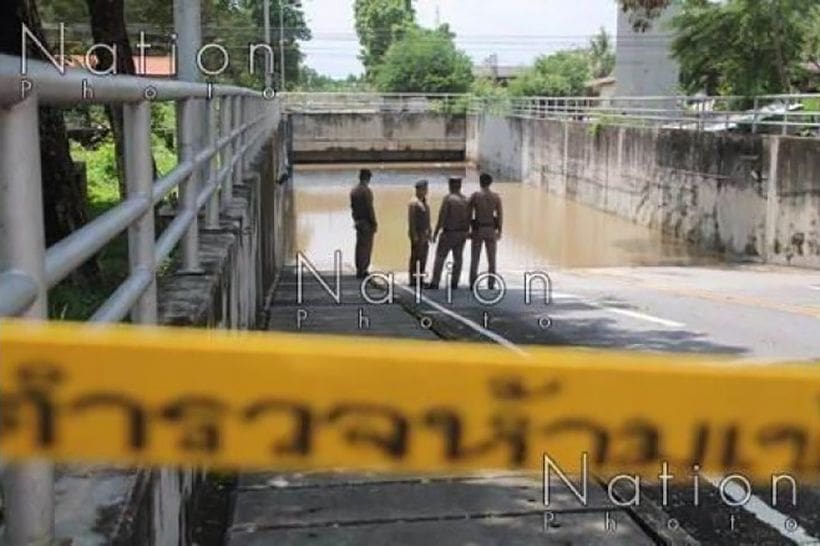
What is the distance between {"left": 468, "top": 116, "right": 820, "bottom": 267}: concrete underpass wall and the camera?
1955cm

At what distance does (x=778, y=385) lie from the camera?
112cm

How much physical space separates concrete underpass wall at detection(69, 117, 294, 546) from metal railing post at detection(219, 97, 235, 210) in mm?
109

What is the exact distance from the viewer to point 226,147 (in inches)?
289

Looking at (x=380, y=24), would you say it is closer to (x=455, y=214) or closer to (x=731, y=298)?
(x=455, y=214)

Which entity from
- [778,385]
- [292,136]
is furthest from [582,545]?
[292,136]

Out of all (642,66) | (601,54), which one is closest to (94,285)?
(642,66)

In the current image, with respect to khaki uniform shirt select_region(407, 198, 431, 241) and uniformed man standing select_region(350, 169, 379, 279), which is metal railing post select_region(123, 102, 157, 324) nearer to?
khaki uniform shirt select_region(407, 198, 431, 241)

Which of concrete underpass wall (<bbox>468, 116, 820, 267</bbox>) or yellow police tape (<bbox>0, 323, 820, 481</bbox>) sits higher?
yellow police tape (<bbox>0, 323, 820, 481</bbox>)

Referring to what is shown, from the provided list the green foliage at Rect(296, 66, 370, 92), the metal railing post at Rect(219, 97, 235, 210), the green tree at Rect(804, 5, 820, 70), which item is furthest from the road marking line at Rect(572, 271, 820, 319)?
the green foliage at Rect(296, 66, 370, 92)

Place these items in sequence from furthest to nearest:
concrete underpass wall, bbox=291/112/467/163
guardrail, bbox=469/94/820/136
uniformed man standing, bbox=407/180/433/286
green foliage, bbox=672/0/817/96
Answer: concrete underpass wall, bbox=291/112/467/163 < green foliage, bbox=672/0/817/96 < guardrail, bbox=469/94/820/136 < uniformed man standing, bbox=407/180/433/286

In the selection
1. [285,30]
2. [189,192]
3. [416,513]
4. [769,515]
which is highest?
[285,30]

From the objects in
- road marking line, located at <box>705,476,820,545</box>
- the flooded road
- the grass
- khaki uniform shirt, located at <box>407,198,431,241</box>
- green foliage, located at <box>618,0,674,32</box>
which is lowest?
the flooded road

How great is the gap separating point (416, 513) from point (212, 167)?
9.20 ft

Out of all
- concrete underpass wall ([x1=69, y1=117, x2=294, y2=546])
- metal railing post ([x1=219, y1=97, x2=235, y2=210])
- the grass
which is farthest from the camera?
metal railing post ([x1=219, y1=97, x2=235, y2=210])
